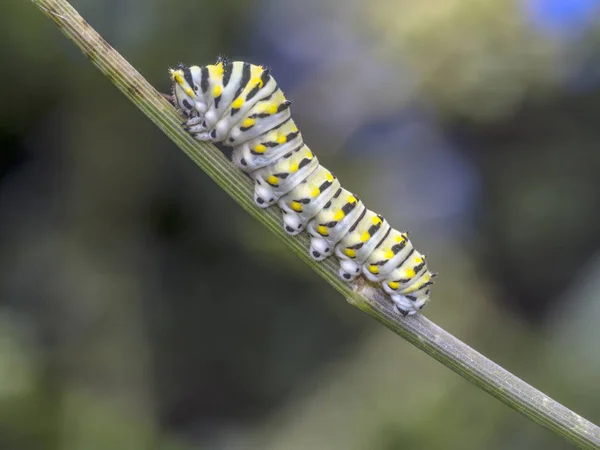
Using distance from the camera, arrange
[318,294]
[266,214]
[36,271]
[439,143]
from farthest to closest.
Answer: [439,143] → [318,294] → [36,271] → [266,214]

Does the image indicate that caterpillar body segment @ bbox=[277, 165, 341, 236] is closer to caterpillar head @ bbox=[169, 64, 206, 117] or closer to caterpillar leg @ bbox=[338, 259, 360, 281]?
caterpillar leg @ bbox=[338, 259, 360, 281]

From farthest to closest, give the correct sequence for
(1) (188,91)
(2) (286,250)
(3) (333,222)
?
(2) (286,250) → (3) (333,222) → (1) (188,91)

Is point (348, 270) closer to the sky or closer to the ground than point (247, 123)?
closer to the ground

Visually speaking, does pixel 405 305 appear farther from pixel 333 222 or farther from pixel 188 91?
pixel 188 91

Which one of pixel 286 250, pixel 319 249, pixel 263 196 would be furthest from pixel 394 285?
pixel 286 250

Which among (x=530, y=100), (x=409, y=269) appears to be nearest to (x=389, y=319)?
(x=409, y=269)

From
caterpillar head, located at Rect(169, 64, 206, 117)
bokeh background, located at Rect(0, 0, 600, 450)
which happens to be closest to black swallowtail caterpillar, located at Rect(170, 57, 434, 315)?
caterpillar head, located at Rect(169, 64, 206, 117)

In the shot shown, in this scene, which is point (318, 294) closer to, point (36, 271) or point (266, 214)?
point (36, 271)
